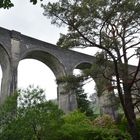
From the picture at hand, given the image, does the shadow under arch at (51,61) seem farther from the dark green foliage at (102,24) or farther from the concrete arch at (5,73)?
the dark green foliage at (102,24)

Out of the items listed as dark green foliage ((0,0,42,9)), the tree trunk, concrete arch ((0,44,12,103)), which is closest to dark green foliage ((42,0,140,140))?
the tree trunk

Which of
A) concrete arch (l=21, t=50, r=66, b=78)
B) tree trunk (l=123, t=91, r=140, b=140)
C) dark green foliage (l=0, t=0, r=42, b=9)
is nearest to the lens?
dark green foliage (l=0, t=0, r=42, b=9)

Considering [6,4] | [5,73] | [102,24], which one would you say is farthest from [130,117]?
[5,73]

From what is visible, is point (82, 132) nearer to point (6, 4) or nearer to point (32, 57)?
point (6, 4)

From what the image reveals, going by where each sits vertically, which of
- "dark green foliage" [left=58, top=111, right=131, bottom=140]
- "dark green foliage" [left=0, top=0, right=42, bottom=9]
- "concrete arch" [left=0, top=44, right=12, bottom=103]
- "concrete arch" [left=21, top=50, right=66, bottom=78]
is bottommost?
"dark green foliage" [left=58, top=111, right=131, bottom=140]

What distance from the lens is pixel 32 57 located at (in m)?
28.3

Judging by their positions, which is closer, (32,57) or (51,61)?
(32,57)

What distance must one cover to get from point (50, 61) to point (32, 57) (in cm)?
185

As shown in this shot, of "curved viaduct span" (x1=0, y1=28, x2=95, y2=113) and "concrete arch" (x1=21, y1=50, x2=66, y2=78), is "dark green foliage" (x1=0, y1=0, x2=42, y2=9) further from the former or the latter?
"concrete arch" (x1=21, y1=50, x2=66, y2=78)

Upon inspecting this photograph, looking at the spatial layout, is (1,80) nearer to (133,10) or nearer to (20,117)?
(20,117)

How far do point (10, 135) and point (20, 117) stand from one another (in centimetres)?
103

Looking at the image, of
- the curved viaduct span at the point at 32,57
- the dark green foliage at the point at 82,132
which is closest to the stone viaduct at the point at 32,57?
the curved viaduct span at the point at 32,57

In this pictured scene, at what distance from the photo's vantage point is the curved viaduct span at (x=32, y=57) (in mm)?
24203

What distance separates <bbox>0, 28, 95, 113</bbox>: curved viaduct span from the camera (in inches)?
953
